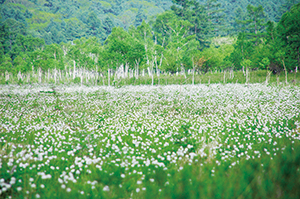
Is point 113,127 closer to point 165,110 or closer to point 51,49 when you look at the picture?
point 165,110

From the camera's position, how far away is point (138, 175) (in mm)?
3133

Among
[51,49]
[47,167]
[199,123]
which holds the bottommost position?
[47,167]

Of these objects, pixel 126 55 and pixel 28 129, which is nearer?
pixel 28 129

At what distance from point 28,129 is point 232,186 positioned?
690cm

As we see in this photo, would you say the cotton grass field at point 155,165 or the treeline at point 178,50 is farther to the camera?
the treeline at point 178,50

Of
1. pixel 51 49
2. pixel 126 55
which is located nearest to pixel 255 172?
pixel 126 55

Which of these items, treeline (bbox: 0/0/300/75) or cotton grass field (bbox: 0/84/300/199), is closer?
cotton grass field (bbox: 0/84/300/199)

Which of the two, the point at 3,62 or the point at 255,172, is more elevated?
the point at 3,62

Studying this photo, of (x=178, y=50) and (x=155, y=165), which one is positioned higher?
(x=178, y=50)

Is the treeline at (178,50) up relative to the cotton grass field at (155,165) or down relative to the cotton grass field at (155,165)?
up

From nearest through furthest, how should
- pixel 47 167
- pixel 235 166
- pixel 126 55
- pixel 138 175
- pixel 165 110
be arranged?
pixel 138 175 → pixel 235 166 → pixel 47 167 → pixel 165 110 → pixel 126 55

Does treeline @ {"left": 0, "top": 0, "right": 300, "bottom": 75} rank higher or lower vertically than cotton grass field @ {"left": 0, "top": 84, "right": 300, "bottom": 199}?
higher

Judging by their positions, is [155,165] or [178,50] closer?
[155,165]

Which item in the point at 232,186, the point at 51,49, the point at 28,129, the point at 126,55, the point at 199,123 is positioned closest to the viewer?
the point at 232,186
